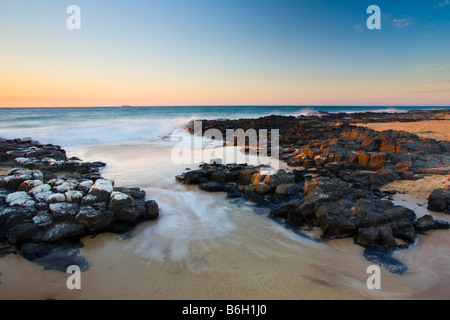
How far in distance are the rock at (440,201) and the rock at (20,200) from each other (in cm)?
1006

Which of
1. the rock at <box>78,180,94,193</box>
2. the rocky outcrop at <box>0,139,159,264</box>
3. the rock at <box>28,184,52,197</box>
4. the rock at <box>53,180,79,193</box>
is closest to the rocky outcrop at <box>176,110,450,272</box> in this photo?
the rocky outcrop at <box>0,139,159,264</box>

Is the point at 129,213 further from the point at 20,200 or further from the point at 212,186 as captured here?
the point at 212,186

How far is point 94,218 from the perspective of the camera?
5.28 m

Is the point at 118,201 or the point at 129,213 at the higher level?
the point at 118,201

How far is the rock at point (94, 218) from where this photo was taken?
17.1ft

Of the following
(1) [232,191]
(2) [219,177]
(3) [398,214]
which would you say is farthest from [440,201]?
(2) [219,177]

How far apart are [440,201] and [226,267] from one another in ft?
20.0

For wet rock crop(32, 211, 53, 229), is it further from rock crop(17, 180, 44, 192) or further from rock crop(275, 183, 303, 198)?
rock crop(275, 183, 303, 198)

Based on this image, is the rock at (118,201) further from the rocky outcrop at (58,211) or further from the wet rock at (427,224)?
the wet rock at (427,224)

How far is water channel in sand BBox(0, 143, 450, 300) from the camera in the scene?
374 centimetres

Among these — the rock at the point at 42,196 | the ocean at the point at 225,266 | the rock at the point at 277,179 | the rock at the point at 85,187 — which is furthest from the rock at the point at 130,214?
the rock at the point at 277,179

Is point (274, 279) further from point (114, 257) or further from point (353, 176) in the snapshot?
point (353, 176)
